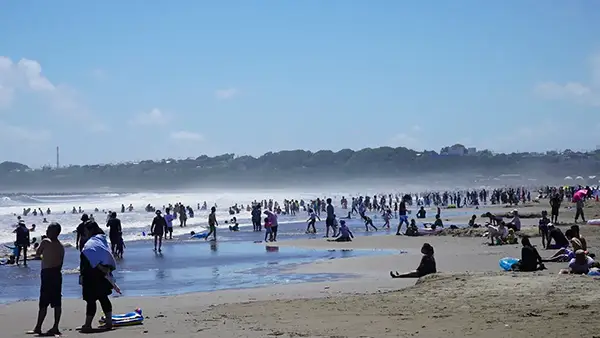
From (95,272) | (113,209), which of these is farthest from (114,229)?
(113,209)

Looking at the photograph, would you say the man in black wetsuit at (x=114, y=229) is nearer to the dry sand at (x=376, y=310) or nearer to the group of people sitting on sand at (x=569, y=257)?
the dry sand at (x=376, y=310)

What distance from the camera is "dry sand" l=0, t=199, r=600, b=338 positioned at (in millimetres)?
9227

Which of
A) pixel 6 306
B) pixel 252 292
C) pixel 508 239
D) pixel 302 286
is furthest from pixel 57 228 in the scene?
pixel 508 239

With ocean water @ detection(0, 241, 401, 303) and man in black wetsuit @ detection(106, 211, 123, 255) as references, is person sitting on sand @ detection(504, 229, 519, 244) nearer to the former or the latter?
ocean water @ detection(0, 241, 401, 303)

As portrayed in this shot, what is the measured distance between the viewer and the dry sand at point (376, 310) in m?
9.23

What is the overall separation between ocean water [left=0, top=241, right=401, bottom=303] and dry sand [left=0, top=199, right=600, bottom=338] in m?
1.48

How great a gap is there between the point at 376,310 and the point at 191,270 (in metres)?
9.80

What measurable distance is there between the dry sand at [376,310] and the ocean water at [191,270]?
4.87 ft

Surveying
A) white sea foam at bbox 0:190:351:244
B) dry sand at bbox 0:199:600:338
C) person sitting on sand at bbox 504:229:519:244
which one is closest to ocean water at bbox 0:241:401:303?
dry sand at bbox 0:199:600:338

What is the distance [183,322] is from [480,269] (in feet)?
26.9

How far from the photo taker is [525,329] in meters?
8.77

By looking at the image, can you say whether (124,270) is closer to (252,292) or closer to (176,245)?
(252,292)

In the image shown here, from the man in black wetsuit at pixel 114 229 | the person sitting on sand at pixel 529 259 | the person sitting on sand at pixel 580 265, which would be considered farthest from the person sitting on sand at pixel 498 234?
the man in black wetsuit at pixel 114 229

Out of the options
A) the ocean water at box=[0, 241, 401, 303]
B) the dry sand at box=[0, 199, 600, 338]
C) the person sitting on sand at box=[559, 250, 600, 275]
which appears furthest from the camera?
the ocean water at box=[0, 241, 401, 303]
